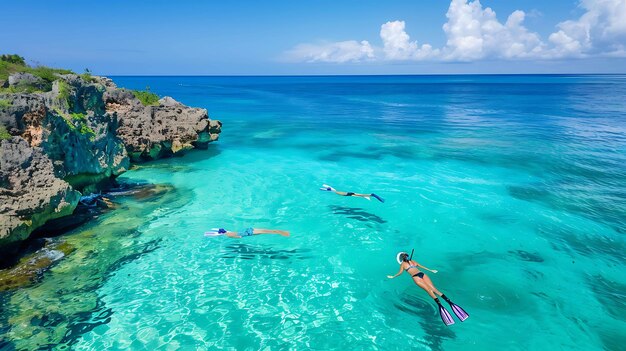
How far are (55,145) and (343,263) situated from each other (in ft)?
44.3

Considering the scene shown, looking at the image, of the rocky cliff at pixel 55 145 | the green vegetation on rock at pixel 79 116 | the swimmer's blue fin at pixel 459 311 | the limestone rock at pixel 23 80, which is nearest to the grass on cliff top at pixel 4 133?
the rocky cliff at pixel 55 145

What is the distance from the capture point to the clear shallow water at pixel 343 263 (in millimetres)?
11078

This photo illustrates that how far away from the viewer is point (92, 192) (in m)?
20.3

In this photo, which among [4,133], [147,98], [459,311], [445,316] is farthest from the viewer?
[147,98]

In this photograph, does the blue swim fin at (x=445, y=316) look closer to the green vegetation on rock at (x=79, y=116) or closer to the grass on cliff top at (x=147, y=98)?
the green vegetation on rock at (x=79, y=116)

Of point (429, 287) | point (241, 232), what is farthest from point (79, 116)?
point (429, 287)

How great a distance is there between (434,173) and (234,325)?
67.1 ft

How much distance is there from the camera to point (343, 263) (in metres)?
15.0

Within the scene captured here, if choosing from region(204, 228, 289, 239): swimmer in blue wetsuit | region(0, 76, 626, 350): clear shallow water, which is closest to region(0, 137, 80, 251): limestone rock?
region(0, 76, 626, 350): clear shallow water

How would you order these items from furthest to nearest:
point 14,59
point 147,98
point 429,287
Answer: point 147,98 < point 14,59 < point 429,287

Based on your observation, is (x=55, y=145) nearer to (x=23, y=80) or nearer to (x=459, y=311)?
(x=23, y=80)

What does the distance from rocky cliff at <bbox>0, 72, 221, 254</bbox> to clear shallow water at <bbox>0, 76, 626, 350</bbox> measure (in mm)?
1939

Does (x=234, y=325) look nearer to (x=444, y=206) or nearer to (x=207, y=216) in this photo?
(x=207, y=216)

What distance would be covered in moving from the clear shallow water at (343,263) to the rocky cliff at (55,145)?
76.3 inches
